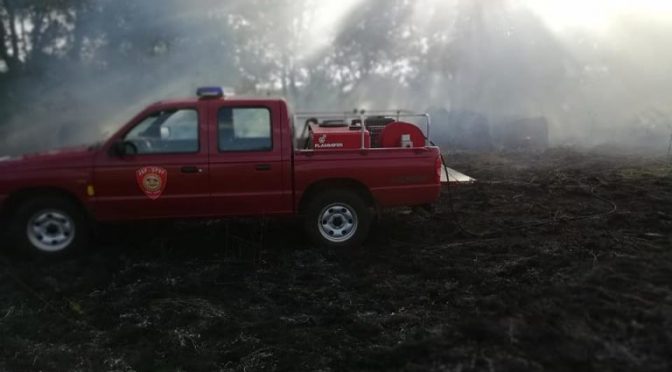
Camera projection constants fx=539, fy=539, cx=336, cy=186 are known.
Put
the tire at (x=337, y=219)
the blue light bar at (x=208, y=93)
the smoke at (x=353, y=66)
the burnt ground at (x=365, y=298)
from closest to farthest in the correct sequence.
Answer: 1. the burnt ground at (x=365, y=298)
2. the blue light bar at (x=208, y=93)
3. the tire at (x=337, y=219)
4. the smoke at (x=353, y=66)

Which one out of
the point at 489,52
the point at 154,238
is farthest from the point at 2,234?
the point at 489,52

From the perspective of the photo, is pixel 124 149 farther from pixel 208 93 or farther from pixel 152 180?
pixel 208 93

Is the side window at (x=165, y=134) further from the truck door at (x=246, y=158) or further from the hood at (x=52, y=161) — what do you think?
the hood at (x=52, y=161)

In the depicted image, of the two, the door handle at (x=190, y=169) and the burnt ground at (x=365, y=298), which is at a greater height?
the door handle at (x=190, y=169)

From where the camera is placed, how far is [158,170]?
16.9 ft

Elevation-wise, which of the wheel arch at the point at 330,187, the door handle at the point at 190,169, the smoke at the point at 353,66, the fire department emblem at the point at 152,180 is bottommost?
the wheel arch at the point at 330,187

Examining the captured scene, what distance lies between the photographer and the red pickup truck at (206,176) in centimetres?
515

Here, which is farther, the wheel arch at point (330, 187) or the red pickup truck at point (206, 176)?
the wheel arch at point (330, 187)

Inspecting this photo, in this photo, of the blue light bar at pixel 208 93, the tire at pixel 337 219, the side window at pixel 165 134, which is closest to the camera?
the side window at pixel 165 134

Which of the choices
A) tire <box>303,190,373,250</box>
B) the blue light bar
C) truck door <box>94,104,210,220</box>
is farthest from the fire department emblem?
tire <box>303,190,373,250</box>

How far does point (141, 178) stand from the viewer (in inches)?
203

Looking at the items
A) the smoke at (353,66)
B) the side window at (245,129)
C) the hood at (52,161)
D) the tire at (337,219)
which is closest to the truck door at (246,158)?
the side window at (245,129)

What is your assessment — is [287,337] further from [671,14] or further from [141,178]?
[671,14]

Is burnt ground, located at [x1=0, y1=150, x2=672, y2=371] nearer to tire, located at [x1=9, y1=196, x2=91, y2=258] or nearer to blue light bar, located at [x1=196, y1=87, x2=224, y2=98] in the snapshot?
tire, located at [x1=9, y1=196, x2=91, y2=258]
